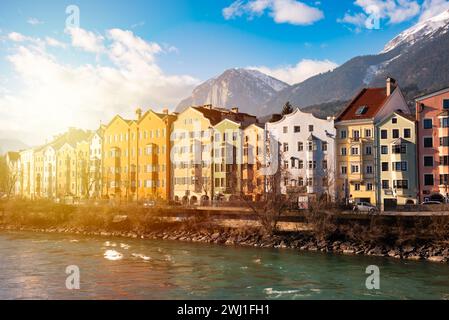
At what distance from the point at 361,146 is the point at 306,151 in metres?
7.59

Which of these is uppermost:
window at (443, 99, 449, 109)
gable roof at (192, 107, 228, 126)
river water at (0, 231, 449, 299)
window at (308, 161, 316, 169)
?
gable roof at (192, 107, 228, 126)

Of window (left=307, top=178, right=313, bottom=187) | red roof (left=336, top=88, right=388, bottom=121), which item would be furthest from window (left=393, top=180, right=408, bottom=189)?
window (left=307, top=178, right=313, bottom=187)

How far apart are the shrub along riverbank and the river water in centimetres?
322

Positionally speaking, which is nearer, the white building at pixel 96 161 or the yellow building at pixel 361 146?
the yellow building at pixel 361 146

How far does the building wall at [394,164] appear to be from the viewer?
63.5 meters

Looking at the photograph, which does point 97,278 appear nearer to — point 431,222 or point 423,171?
point 431,222

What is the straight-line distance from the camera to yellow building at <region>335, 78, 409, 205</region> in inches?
2613

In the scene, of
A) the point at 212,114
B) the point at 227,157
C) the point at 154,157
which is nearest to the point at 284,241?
the point at 227,157

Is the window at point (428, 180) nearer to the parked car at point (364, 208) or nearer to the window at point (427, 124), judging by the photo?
the window at point (427, 124)


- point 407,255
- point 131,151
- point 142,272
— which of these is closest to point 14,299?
point 142,272

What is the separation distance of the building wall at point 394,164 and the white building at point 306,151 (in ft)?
20.7

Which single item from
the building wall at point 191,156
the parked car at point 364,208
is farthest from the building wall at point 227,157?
the parked car at point 364,208

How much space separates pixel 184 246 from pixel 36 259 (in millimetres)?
14953

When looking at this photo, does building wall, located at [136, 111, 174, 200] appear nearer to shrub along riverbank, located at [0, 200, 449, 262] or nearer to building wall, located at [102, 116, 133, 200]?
building wall, located at [102, 116, 133, 200]
